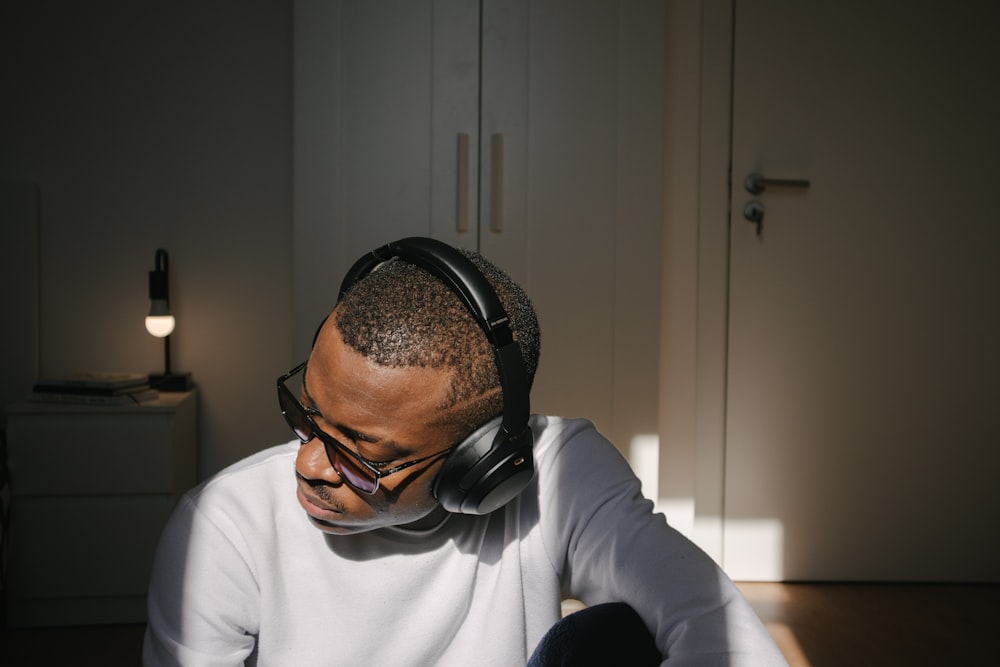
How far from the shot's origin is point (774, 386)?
97.6 inches

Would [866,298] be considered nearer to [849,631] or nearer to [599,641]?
[849,631]

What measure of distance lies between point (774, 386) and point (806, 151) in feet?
2.51

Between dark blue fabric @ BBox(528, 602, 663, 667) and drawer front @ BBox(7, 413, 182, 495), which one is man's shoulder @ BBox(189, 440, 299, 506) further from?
drawer front @ BBox(7, 413, 182, 495)

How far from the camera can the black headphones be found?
0.74m

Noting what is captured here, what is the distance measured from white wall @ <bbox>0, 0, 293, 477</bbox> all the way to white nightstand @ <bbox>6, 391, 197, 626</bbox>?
462mm

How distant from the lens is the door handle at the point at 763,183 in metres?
2.41

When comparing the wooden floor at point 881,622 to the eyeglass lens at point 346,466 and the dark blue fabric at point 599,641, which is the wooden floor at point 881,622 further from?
the eyeglass lens at point 346,466

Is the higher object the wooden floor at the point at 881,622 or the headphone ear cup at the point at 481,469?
the headphone ear cup at the point at 481,469

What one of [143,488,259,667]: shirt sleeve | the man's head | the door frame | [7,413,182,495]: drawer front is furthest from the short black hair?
the door frame

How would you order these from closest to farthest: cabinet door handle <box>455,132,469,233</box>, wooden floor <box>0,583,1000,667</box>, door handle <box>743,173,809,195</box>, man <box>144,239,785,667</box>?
man <box>144,239,785,667</box>
wooden floor <box>0,583,1000,667</box>
cabinet door handle <box>455,132,469,233</box>
door handle <box>743,173,809,195</box>

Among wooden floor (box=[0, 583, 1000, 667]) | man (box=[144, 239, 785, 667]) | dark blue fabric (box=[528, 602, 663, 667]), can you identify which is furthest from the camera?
wooden floor (box=[0, 583, 1000, 667])

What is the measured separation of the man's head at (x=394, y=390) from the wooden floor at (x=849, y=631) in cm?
149

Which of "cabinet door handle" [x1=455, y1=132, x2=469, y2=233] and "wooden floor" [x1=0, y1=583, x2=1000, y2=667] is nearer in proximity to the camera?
"wooden floor" [x1=0, y1=583, x2=1000, y2=667]

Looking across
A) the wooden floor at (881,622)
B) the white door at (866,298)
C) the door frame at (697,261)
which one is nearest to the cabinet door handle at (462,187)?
the door frame at (697,261)
